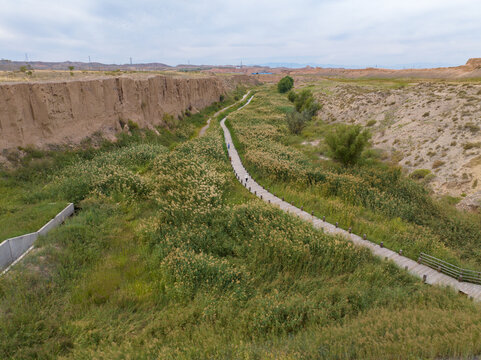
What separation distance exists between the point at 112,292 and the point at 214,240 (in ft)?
13.8

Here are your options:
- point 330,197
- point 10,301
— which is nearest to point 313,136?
point 330,197

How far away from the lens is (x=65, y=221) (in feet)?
39.4

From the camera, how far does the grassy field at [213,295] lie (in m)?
6.18

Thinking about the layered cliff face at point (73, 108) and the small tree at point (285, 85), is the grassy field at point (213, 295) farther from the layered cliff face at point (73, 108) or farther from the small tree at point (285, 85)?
the small tree at point (285, 85)

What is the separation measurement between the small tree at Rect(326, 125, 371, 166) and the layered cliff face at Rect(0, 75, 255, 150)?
1840cm

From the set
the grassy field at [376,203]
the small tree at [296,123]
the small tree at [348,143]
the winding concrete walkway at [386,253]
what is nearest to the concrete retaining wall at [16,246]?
the winding concrete walkway at [386,253]

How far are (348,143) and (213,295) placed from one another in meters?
16.7

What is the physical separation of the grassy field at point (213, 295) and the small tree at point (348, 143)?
10.6 m

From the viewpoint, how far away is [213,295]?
8.38 meters

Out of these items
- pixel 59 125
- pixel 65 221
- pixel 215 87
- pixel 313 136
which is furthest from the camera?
pixel 215 87

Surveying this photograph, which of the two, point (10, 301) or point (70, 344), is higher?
point (10, 301)

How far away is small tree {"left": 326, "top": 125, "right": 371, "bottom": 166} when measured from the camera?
20.2 metres

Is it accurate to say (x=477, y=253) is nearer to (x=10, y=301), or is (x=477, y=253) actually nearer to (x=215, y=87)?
(x=10, y=301)

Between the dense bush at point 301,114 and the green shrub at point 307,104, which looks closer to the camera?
the dense bush at point 301,114
